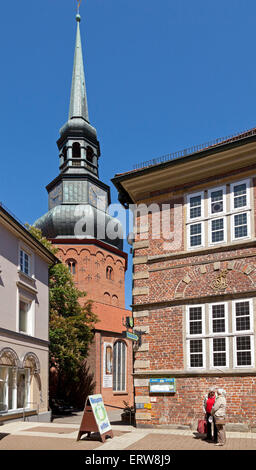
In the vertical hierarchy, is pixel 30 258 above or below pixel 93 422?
above

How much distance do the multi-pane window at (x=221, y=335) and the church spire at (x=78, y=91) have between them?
157ft

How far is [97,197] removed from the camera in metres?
59.6

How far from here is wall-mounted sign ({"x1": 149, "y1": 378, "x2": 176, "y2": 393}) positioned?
50.5 ft

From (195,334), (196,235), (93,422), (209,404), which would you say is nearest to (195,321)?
(195,334)

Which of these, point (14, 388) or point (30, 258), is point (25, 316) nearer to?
point (30, 258)

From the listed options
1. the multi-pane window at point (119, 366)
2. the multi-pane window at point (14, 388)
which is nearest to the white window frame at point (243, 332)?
the multi-pane window at point (14, 388)

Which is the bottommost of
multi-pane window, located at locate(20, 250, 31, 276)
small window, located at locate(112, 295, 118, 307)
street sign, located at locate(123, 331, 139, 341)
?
street sign, located at locate(123, 331, 139, 341)

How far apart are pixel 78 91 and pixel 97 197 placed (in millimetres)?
13881

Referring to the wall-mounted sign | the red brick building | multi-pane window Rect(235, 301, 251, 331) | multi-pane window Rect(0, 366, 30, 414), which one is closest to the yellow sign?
the red brick building

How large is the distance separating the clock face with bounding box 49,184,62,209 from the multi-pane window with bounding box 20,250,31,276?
112 ft

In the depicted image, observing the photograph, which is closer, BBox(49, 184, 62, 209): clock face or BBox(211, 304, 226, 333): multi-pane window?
BBox(211, 304, 226, 333): multi-pane window

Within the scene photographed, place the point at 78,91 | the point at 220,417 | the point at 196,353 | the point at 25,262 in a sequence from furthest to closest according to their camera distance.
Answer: the point at 78,91, the point at 25,262, the point at 196,353, the point at 220,417

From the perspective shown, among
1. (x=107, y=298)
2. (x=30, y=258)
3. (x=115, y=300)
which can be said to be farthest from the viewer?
(x=115, y=300)

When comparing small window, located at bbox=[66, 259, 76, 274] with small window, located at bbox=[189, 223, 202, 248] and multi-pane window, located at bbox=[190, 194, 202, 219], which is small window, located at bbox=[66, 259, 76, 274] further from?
small window, located at bbox=[189, 223, 202, 248]
